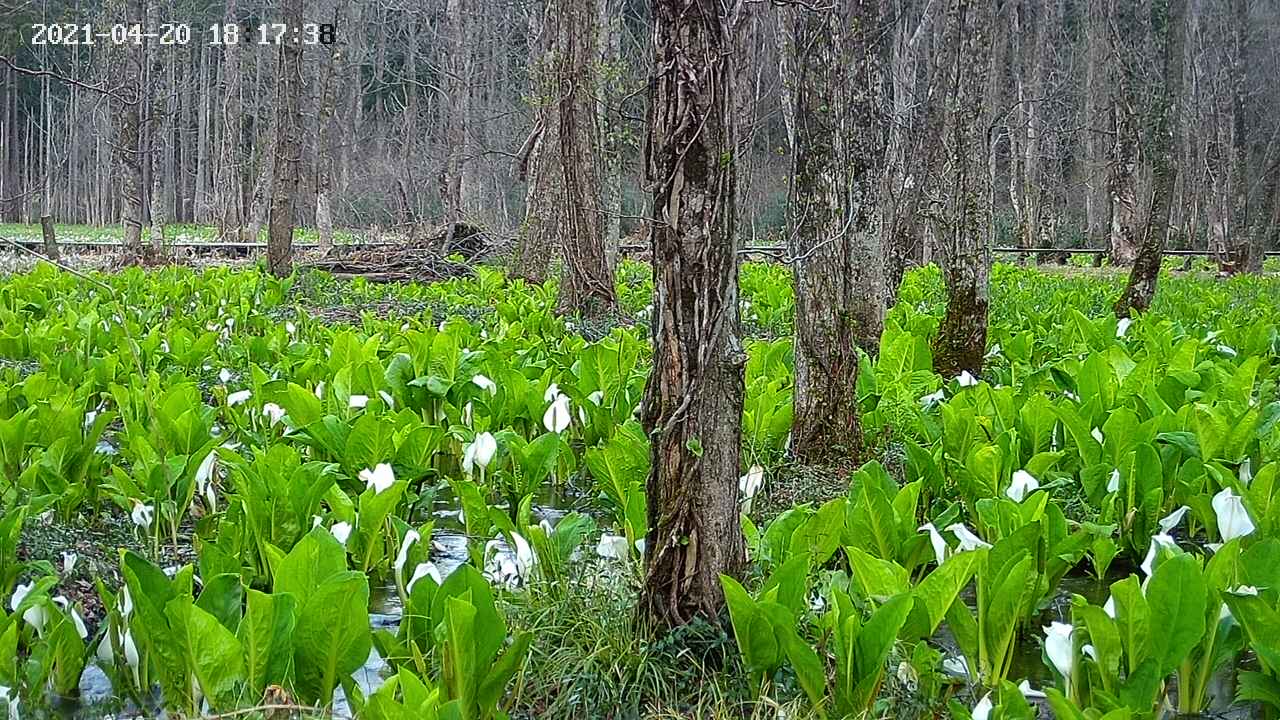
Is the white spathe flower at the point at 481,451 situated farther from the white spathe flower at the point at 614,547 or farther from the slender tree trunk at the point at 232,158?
the slender tree trunk at the point at 232,158

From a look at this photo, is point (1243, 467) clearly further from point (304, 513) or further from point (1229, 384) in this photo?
point (304, 513)

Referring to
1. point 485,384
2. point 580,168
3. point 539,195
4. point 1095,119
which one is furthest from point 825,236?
point 1095,119

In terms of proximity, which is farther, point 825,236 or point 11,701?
point 825,236

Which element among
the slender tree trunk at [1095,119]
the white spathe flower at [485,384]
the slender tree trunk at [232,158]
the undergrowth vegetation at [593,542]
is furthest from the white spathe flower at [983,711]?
the slender tree trunk at [1095,119]

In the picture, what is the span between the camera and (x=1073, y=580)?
13.6 ft

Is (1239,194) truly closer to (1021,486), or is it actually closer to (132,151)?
(132,151)

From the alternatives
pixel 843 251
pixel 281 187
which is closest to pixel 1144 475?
pixel 843 251

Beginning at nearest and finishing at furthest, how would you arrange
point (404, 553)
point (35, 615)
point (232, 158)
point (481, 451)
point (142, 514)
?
1. point (35, 615)
2. point (404, 553)
3. point (142, 514)
4. point (481, 451)
5. point (232, 158)

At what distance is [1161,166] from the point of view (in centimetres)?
1051

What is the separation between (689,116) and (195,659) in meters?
1.62

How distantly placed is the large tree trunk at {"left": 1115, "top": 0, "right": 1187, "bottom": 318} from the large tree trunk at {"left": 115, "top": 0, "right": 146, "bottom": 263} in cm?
1168

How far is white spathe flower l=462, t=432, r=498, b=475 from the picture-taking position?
4.52 metres

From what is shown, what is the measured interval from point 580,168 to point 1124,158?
44.4 ft

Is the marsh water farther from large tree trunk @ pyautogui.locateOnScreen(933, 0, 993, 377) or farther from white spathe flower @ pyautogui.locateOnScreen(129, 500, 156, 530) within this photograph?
large tree trunk @ pyautogui.locateOnScreen(933, 0, 993, 377)
